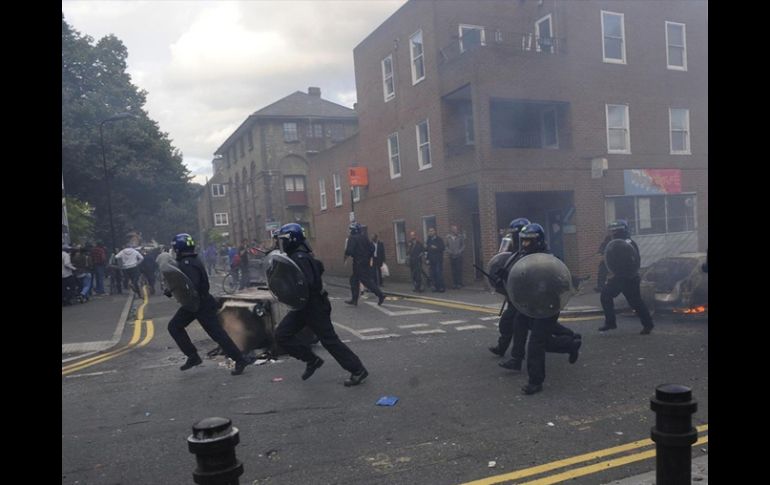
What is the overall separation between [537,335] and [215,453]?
3.56m

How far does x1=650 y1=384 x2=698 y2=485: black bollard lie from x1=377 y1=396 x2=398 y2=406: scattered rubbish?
8.37ft

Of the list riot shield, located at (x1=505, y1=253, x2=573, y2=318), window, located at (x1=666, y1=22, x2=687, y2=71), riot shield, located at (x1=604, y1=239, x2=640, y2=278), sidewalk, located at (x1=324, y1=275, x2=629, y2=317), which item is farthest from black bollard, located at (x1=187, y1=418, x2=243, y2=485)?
window, located at (x1=666, y1=22, x2=687, y2=71)

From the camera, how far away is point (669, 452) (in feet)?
8.11

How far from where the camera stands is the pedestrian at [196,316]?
19.8 ft

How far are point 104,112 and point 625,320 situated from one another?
2250 cm

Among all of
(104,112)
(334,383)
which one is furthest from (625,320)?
(104,112)

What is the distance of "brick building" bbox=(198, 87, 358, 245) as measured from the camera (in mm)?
34875

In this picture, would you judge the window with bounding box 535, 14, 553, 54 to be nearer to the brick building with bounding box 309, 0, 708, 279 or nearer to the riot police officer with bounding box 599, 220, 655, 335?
the brick building with bounding box 309, 0, 708, 279

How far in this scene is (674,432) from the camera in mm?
2443

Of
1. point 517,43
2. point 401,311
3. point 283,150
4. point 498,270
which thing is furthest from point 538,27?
point 283,150

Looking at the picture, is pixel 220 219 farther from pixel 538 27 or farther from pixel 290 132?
pixel 538 27

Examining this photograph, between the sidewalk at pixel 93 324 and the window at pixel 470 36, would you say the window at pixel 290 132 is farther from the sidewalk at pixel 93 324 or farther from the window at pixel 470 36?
the sidewalk at pixel 93 324

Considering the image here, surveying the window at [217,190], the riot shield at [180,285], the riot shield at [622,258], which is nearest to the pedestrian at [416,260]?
the riot shield at [622,258]
